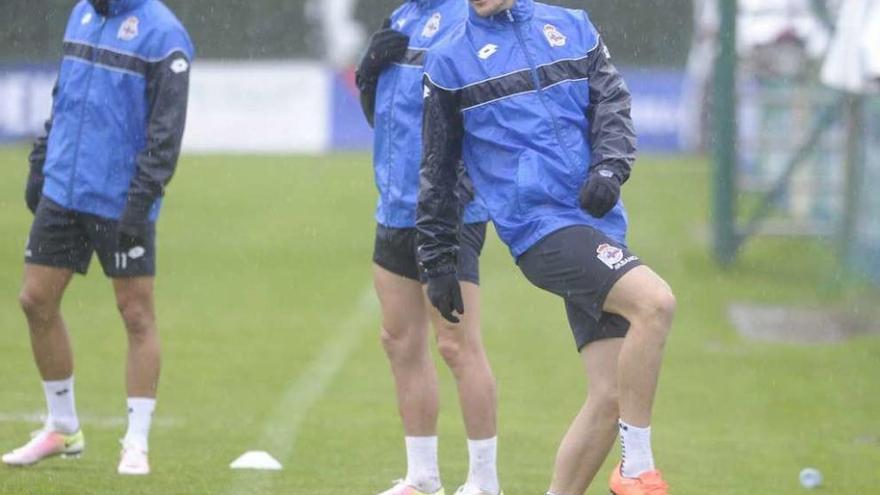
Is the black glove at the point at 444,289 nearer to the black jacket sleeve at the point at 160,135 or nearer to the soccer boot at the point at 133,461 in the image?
the black jacket sleeve at the point at 160,135

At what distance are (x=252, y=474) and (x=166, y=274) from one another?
9621mm

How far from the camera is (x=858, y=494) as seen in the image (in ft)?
24.7

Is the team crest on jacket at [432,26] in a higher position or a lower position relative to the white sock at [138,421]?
higher

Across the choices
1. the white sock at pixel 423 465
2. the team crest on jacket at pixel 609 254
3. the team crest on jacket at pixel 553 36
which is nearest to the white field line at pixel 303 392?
the white sock at pixel 423 465

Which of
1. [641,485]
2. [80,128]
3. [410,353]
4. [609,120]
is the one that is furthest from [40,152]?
[641,485]

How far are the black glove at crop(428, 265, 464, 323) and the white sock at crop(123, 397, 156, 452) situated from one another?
79.6 inches

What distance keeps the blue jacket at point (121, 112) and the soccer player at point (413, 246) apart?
0.97m

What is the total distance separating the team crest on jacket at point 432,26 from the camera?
6.66 meters

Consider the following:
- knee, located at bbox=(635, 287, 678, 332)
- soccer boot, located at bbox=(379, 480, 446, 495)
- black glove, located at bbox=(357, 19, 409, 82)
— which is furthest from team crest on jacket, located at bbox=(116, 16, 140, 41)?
knee, located at bbox=(635, 287, 678, 332)

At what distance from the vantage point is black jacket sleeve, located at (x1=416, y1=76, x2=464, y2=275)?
235 inches

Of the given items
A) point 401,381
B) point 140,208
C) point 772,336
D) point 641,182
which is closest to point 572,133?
point 401,381

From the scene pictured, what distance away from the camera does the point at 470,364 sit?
675 cm

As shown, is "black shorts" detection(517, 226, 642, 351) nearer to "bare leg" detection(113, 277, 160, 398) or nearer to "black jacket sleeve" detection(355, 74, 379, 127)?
"black jacket sleeve" detection(355, 74, 379, 127)

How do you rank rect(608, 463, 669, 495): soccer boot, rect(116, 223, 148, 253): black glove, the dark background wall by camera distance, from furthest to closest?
the dark background wall < rect(116, 223, 148, 253): black glove < rect(608, 463, 669, 495): soccer boot
